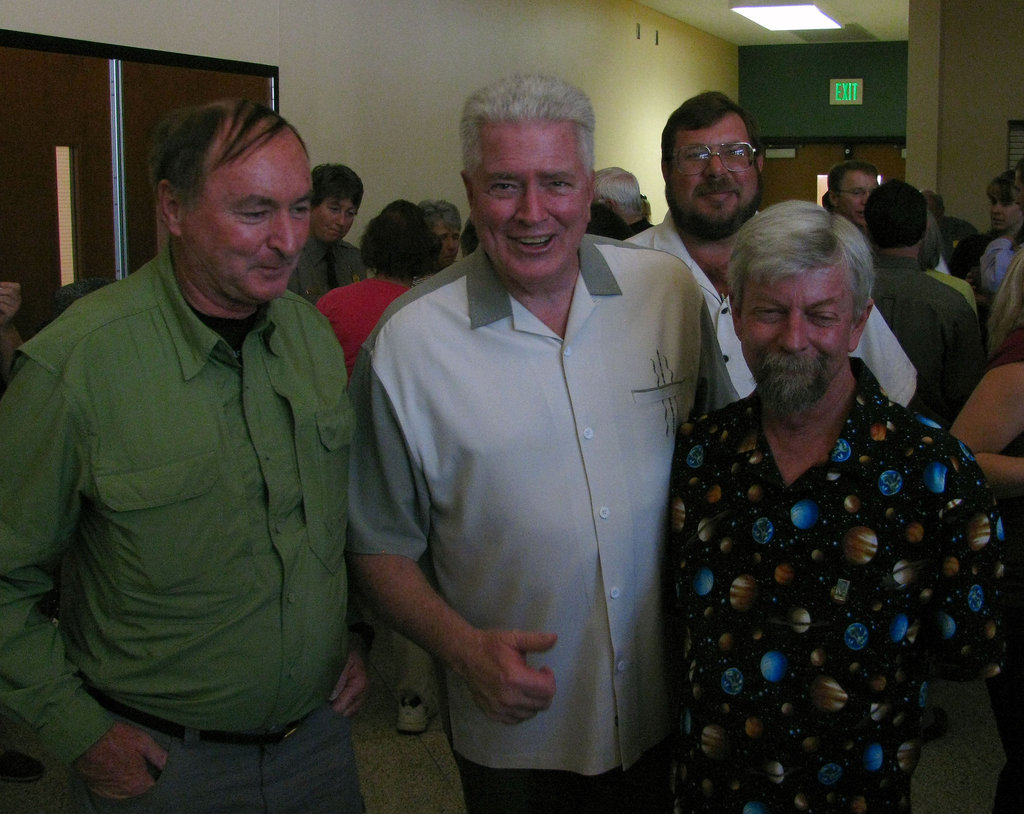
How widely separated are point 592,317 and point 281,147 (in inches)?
23.2

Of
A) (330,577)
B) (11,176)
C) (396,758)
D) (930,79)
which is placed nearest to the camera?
(330,577)

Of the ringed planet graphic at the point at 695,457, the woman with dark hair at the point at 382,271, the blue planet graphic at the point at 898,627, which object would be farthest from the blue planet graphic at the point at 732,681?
the woman with dark hair at the point at 382,271

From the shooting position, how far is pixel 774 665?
1562mm

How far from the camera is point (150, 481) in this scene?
1471 mm

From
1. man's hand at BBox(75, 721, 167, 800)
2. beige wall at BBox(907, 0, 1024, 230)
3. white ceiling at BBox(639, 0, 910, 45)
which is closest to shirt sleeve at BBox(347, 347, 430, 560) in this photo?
man's hand at BBox(75, 721, 167, 800)

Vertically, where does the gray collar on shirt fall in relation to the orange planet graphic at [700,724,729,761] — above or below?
above

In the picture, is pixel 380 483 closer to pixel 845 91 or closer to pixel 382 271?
pixel 382 271

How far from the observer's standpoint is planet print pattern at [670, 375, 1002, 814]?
1.53 m

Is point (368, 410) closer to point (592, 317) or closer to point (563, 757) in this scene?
point (592, 317)

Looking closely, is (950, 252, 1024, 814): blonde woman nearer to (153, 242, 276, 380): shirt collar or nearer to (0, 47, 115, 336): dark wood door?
(153, 242, 276, 380): shirt collar

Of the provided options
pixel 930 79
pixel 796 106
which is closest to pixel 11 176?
pixel 930 79

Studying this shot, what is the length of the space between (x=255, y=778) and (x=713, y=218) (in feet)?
5.22

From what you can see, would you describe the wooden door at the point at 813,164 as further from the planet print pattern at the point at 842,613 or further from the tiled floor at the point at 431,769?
the planet print pattern at the point at 842,613

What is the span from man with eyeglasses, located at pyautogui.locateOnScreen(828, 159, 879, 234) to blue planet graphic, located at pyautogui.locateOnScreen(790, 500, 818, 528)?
122 inches
